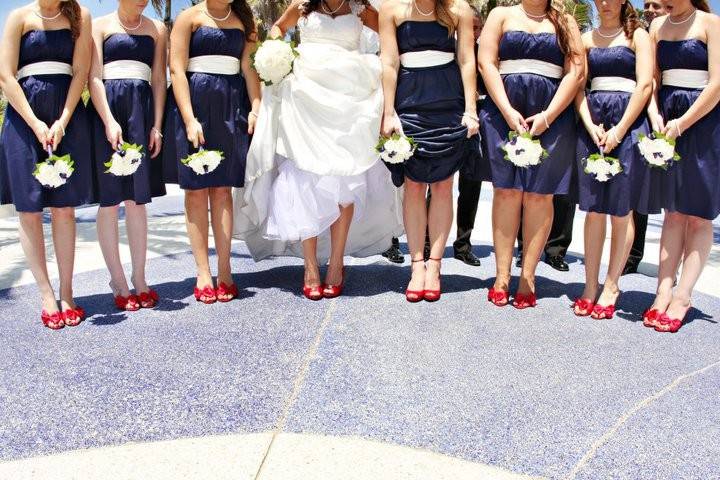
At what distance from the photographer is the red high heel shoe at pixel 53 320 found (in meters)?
4.05

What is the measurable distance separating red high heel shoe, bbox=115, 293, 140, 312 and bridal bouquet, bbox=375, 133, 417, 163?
6.21 ft

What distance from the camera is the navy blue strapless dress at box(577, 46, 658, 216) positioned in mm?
4086

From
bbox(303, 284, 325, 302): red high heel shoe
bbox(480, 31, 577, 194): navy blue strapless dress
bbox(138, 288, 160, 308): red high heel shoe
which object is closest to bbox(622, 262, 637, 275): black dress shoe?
bbox(480, 31, 577, 194): navy blue strapless dress

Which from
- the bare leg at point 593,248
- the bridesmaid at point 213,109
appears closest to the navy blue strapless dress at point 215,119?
the bridesmaid at point 213,109

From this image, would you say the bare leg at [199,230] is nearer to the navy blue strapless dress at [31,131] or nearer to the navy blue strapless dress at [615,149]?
the navy blue strapless dress at [31,131]

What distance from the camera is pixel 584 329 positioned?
4117mm

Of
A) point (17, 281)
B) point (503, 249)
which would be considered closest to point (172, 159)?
point (17, 281)

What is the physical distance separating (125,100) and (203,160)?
Answer: 599 millimetres

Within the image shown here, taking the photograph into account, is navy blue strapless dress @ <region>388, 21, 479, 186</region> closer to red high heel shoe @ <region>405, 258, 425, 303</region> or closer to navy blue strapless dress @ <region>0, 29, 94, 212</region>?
red high heel shoe @ <region>405, 258, 425, 303</region>

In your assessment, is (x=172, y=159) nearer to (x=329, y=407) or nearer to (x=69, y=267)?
(x=69, y=267)

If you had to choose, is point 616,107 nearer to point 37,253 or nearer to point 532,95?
point 532,95

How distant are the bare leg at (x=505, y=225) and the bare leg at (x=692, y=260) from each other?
1.07 metres

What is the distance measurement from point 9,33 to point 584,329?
381 centimetres

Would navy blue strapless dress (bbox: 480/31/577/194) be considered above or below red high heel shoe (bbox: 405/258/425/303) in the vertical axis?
above
